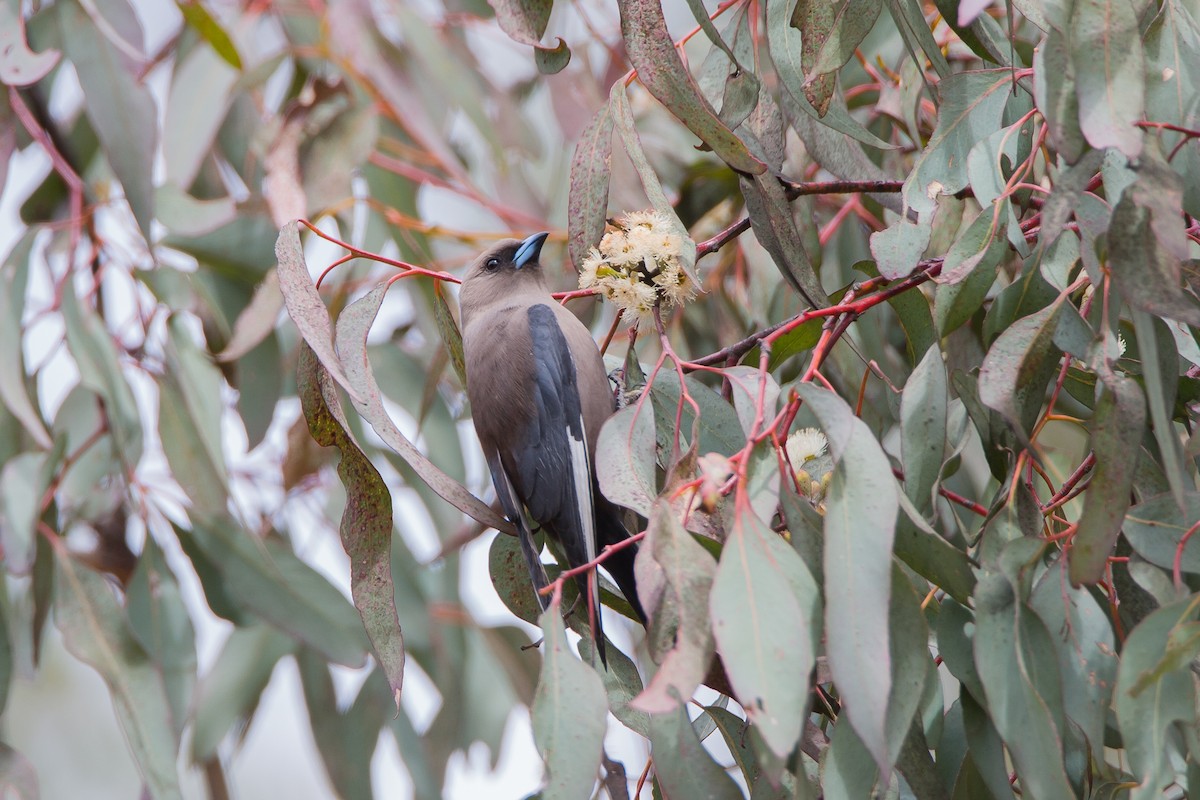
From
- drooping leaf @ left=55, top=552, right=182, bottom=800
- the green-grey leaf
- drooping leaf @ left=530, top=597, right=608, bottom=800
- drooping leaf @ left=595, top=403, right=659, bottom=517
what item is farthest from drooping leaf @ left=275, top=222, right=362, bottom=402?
drooping leaf @ left=55, top=552, right=182, bottom=800

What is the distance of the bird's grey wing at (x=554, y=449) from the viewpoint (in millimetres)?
1811

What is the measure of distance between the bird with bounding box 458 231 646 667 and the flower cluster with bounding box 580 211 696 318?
1.16ft

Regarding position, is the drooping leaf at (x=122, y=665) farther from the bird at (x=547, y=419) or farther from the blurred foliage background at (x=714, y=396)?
the bird at (x=547, y=419)

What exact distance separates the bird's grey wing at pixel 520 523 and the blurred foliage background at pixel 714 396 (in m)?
0.08

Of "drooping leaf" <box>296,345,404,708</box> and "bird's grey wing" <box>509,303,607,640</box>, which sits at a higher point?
"drooping leaf" <box>296,345,404,708</box>

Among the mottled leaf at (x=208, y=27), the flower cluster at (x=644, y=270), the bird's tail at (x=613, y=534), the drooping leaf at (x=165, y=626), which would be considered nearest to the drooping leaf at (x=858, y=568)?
the flower cluster at (x=644, y=270)

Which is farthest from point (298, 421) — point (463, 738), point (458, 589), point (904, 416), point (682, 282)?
point (904, 416)

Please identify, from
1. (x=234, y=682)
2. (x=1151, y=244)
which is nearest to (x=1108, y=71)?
(x=1151, y=244)

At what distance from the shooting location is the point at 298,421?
2695mm

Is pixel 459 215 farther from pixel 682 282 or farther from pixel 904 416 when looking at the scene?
pixel 904 416

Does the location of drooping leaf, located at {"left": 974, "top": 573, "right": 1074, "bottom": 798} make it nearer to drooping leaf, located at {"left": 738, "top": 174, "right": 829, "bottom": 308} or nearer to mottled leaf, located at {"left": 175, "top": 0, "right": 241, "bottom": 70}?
drooping leaf, located at {"left": 738, "top": 174, "right": 829, "bottom": 308}

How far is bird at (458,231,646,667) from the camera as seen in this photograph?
181 centimetres

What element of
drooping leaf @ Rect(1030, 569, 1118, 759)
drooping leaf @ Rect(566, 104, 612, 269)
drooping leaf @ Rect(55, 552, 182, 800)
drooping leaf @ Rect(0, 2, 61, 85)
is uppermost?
drooping leaf @ Rect(0, 2, 61, 85)

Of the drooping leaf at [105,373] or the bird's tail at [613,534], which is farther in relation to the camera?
the drooping leaf at [105,373]
